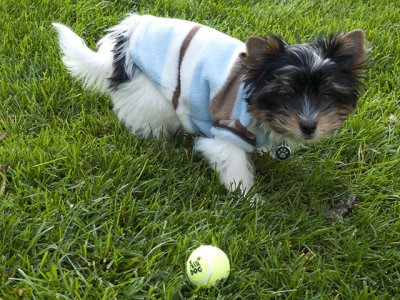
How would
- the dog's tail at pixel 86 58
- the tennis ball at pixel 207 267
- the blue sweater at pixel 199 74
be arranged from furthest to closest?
the dog's tail at pixel 86 58
the blue sweater at pixel 199 74
the tennis ball at pixel 207 267

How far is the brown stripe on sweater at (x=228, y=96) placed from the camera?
2883 millimetres

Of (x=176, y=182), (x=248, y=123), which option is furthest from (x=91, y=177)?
(x=248, y=123)

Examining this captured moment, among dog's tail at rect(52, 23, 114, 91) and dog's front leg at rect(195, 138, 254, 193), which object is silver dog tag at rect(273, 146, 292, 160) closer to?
dog's front leg at rect(195, 138, 254, 193)

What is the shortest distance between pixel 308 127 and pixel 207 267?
0.89 meters

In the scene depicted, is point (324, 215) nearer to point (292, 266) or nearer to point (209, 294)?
point (292, 266)

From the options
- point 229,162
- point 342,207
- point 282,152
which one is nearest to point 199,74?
point 229,162

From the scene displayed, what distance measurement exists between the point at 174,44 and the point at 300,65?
0.80 meters

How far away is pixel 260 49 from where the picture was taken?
2658 mm

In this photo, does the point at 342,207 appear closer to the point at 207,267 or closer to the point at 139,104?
the point at 207,267

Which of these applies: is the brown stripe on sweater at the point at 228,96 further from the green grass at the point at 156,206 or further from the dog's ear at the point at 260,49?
the green grass at the point at 156,206

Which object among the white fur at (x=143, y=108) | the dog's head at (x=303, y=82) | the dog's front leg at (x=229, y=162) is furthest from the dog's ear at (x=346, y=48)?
the white fur at (x=143, y=108)

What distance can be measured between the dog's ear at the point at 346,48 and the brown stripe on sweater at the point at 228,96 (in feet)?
1.64

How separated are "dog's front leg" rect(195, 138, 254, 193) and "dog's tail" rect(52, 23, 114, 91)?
2.70 feet

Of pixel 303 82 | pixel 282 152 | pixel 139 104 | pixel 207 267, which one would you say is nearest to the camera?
pixel 207 267
